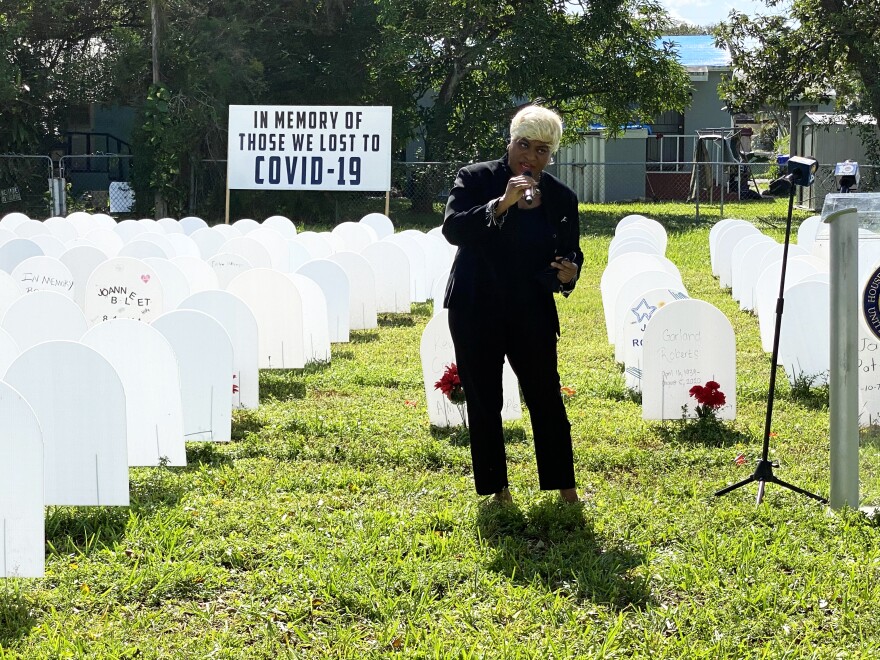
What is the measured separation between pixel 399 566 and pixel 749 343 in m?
5.85

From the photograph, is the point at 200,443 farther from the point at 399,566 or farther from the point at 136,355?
the point at 399,566

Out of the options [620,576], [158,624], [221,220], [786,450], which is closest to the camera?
[158,624]

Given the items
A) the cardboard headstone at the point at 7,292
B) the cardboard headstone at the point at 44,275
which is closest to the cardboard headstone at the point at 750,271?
the cardboard headstone at the point at 44,275

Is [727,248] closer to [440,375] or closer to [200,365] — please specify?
[440,375]

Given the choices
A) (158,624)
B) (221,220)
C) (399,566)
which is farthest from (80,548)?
(221,220)

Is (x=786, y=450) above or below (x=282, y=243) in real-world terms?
below

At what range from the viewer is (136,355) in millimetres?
5172

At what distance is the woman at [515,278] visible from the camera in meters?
4.45

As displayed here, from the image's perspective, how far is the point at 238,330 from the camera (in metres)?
6.54

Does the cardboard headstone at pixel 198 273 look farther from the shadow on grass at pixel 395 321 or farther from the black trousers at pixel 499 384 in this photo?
the black trousers at pixel 499 384

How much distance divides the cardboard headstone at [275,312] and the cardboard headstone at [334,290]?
49.0 inches

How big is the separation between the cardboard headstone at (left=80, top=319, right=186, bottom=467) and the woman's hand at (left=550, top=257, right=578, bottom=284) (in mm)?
1950

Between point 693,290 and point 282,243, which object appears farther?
point 693,290

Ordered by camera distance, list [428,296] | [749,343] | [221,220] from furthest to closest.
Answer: [221,220]
[428,296]
[749,343]
